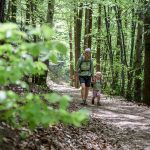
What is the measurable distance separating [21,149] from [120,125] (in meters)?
5.80

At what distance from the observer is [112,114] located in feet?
41.0

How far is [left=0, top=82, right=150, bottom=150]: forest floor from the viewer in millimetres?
5633

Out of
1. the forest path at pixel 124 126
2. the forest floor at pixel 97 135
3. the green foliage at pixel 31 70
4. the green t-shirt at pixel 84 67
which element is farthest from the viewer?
the green t-shirt at pixel 84 67

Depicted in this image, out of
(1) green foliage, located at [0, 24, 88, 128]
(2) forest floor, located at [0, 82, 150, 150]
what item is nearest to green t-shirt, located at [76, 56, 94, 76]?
(2) forest floor, located at [0, 82, 150, 150]

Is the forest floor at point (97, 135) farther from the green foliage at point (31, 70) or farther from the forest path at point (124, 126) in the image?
the green foliage at point (31, 70)

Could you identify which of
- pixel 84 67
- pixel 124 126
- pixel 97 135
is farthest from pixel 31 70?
pixel 84 67

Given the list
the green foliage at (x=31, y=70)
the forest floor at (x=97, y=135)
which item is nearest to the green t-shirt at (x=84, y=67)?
the forest floor at (x=97, y=135)

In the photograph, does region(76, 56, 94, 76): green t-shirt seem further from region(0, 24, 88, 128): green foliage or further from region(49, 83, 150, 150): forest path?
region(0, 24, 88, 128): green foliage

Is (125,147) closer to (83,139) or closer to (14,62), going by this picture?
(83,139)

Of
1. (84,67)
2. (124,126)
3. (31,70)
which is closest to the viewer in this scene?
(31,70)

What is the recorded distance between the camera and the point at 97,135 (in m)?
8.68

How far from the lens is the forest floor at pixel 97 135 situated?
5.63 metres

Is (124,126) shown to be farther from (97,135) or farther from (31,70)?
(31,70)

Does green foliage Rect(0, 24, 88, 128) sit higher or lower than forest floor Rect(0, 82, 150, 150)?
higher
